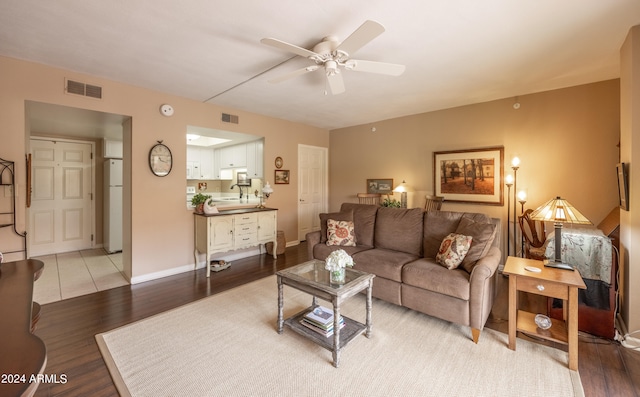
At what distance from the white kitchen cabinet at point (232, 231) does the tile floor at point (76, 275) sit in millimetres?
1077

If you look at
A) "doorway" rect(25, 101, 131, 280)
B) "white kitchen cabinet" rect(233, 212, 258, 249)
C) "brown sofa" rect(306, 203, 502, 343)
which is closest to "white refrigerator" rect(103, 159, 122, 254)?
"doorway" rect(25, 101, 131, 280)

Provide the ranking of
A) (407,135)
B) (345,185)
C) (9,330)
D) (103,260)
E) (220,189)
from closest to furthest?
1. (9,330)
2. (103,260)
3. (407,135)
4. (345,185)
5. (220,189)

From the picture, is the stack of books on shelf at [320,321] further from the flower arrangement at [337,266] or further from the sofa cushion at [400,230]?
the sofa cushion at [400,230]

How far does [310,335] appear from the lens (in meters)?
2.16

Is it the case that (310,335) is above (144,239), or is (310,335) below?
below

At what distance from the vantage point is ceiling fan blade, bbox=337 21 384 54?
1.80 meters

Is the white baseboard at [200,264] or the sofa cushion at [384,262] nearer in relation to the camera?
the sofa cushion at [384,262]

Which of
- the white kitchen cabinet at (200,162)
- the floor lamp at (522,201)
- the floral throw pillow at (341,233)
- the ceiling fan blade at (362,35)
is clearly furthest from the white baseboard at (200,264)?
the floor lamp at (522,201)

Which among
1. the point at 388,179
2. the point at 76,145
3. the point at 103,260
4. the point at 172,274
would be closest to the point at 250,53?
the point at 172,274

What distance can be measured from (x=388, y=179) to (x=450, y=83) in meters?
2.30

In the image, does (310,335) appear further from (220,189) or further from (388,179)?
(220,189)

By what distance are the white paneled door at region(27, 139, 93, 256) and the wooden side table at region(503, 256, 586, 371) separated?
7010mm

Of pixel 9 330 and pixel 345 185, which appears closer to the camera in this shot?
pixel 9 330

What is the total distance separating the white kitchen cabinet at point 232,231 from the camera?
13.1ft
